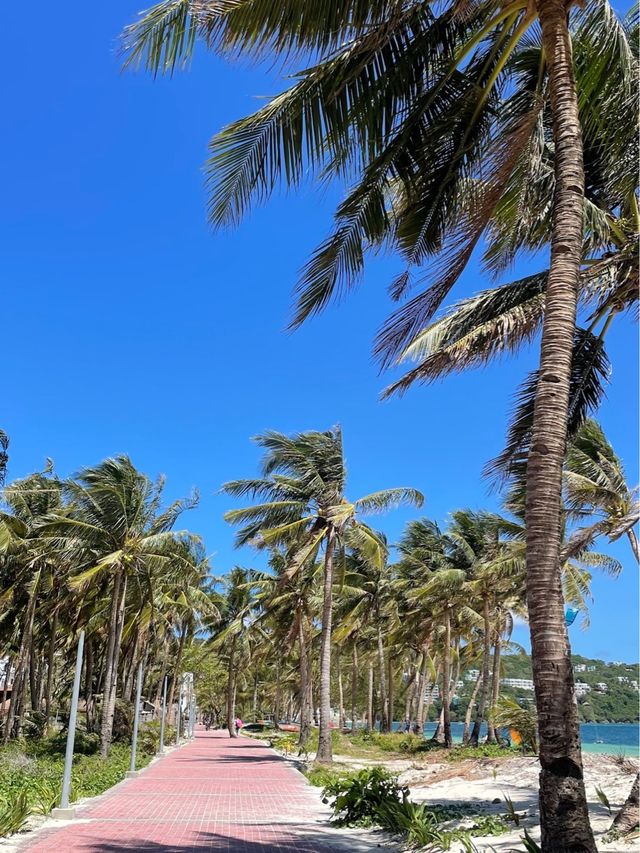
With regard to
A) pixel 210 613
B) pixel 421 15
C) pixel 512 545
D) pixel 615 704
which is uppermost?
pixel 421 15

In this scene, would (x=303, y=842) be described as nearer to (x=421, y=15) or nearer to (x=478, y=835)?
(x=478, y=835)

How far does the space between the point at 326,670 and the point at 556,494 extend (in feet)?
59.5

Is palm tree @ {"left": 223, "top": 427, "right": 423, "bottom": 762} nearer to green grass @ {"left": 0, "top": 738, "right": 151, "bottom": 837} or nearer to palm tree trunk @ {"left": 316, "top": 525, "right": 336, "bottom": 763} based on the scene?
palm tree trunk @ {"left": 316, "top": 525, "right": 336, "bottom": 763}

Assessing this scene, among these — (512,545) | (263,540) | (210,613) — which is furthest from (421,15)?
(210,613)

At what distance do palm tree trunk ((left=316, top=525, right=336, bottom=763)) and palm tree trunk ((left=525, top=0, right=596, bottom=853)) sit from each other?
16.8 m

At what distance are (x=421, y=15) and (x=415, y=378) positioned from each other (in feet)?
12.5

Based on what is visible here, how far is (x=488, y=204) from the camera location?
766 cm

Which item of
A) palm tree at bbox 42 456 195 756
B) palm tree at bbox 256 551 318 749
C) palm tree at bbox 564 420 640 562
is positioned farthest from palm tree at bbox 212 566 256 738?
palm tree at bbox 564 420 640 562

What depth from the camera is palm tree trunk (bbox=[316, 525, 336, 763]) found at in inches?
808

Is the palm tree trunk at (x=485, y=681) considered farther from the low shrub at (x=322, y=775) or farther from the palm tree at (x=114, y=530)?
Result: the palm tree at (x=114, y=530)

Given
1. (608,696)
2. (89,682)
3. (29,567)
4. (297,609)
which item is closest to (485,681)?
(297,609)

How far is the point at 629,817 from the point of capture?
25.5 ft

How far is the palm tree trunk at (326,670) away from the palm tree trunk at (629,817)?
13467mm

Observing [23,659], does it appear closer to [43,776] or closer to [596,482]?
[43,776]
